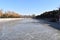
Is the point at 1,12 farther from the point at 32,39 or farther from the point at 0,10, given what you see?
the point at 32,39

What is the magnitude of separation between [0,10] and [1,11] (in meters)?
1.05

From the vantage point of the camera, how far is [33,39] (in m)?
10.4

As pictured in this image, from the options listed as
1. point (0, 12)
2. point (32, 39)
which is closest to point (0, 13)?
point (0, 12)

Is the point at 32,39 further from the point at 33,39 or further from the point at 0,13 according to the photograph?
the point at 0,13

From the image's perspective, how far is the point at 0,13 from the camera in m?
108

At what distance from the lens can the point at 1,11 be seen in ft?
370

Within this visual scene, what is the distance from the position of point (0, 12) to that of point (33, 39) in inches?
3999

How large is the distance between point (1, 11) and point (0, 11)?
5.71 ft

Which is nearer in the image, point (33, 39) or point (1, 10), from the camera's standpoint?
point (33, 39)

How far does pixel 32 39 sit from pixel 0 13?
99537 mm

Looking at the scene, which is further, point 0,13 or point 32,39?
point 0,13

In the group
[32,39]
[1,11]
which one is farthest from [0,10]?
[32,39]

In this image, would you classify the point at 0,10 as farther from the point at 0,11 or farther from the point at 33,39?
the point at 33,39

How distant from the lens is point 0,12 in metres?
110
